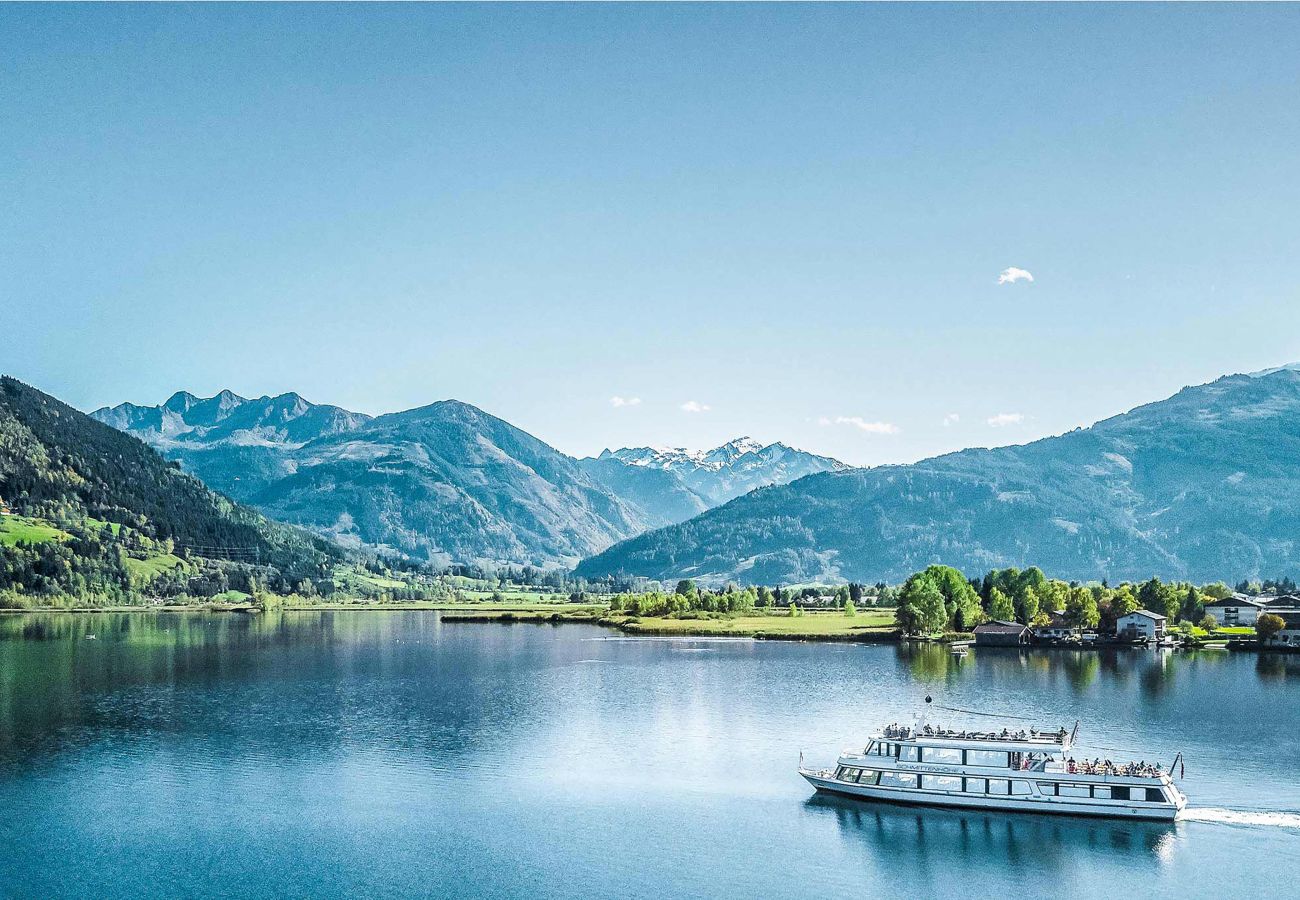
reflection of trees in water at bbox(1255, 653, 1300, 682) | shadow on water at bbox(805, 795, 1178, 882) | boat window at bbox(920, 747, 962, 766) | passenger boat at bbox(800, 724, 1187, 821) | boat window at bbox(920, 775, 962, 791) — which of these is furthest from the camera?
reflection of trees in water at bbox(1255, 653, 1300, 682)

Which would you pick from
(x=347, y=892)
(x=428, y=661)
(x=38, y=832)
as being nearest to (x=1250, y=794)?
(x=347, y=892)

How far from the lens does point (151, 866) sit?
6850cm

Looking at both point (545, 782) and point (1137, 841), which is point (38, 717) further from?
point (1137, 841)

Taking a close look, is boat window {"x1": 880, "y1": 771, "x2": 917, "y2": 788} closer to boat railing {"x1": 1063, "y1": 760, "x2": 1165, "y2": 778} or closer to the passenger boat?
the passenger boat

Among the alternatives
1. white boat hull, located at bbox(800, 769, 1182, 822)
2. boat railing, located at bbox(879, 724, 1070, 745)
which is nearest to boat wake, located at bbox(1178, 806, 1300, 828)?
white boat hull, located at bbox(800, 769, 1182, 822)

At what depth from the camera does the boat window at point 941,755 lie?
83875 mm

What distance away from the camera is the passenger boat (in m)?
78.7

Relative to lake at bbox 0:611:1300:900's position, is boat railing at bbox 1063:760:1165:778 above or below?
above

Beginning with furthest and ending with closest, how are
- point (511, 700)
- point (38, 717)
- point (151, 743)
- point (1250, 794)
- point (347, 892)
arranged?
point (511, 700), point (38, 717), point (151, 743), point (1250, 794), point (347, 892)

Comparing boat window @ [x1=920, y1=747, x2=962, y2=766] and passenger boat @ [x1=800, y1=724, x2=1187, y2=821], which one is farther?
boat window @ [x1=920, y1=747, x2=962, y2=766]

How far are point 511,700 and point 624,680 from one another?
22.5m

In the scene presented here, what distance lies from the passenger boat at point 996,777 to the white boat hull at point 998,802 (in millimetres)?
69

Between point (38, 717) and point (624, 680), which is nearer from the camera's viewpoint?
point (38, 717)

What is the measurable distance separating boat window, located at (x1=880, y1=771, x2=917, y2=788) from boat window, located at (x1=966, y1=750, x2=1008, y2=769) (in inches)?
169
